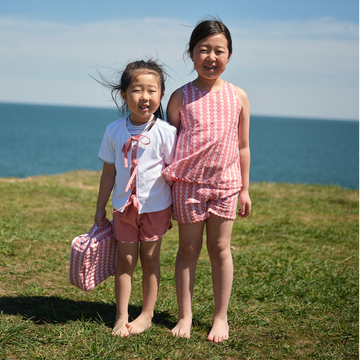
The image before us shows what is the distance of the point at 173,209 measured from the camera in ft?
8.28

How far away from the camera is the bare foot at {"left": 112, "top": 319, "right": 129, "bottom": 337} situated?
2457 millimetres

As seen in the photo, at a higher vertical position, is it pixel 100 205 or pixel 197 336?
pixel 100 205

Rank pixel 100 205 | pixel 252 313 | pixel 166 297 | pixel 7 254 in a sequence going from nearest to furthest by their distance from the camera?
pixel 100 205
pixel 252 313
pixel 166 297
pixel 7 254

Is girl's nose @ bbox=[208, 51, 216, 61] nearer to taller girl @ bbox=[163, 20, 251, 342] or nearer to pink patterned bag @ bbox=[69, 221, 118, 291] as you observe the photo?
taller girl @ bbox=[163, 20, 251, 342]

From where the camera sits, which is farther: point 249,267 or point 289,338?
point 249,267

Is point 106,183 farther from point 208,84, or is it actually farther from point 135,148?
point 208,84

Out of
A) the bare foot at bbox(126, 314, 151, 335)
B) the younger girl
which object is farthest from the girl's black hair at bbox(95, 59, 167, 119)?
the bare foot at bbox(126, 314, 151, 335)

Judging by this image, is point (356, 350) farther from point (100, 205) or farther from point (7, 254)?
point (7, 254)

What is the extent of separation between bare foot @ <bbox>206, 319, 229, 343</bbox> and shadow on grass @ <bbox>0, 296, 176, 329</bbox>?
31 centimetres

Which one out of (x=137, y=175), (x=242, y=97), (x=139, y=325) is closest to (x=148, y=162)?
(x=137, y=175)

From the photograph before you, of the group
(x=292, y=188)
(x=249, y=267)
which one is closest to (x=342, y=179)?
(x=292, y=188)

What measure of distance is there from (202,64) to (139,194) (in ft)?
2.93

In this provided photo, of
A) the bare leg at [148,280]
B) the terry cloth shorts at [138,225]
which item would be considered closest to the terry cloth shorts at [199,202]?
the terry cloth shorts at [138,225]

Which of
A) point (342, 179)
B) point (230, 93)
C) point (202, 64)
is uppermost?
point (202, 64)
